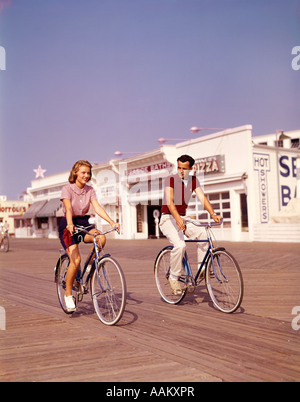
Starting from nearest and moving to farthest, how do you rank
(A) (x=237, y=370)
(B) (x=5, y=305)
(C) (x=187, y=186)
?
(A) (x=237, y=370), (C) (x=187, y=186), (B) (x=5, y=305)

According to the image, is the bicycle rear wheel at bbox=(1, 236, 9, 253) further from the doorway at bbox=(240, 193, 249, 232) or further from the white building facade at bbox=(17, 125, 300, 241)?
the doorway at bbox=(240, 193, 249, 232)

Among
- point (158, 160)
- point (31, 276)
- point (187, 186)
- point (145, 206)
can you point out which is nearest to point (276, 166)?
point (158, 160)

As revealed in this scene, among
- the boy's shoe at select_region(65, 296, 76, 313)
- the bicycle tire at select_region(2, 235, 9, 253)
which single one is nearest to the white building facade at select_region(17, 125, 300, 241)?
the bicycle tire at select_region(2, 235, 9, 253)

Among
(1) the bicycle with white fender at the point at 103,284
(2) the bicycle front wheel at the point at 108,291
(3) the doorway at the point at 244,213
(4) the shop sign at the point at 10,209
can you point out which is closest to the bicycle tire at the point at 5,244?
(3) the doorway at the point at 244,213

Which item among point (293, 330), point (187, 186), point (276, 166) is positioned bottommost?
point (293, 330)

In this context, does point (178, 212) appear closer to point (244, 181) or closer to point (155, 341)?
point (155, 341)

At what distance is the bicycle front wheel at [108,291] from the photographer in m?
4.38

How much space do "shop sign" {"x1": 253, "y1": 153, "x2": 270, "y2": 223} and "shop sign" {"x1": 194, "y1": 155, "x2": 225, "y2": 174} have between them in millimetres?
1741

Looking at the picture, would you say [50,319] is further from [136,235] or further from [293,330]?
[136,235]

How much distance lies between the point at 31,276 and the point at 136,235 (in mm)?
22022

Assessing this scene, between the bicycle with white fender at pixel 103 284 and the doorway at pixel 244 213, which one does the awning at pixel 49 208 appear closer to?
the doorway at pixel 244 213

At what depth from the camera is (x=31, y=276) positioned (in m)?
9.21

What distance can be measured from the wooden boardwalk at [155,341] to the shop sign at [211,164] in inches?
653

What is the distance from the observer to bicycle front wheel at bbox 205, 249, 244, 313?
473 centimetres
